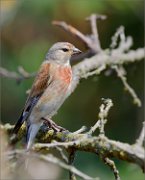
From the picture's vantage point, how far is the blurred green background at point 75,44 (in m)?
6.54

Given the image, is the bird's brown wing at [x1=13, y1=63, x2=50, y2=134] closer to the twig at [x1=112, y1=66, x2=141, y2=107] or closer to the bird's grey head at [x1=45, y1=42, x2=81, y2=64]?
the bird's grey head at [x1=45, y1=42, x2=81, y2=64]

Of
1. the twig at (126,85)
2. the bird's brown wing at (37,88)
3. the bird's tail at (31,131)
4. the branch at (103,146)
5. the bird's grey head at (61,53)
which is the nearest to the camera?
the branch at (103,146)

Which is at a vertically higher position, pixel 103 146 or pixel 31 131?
pixel 31 131

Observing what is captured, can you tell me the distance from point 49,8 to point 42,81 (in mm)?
2262

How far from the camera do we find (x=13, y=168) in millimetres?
2676

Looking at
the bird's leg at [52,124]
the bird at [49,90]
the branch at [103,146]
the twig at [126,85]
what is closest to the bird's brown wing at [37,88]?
the bird at [49,90]

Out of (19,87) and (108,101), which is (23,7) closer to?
(19,87)

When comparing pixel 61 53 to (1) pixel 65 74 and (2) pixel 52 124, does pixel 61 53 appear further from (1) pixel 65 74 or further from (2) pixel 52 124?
(2) pixel 52 124

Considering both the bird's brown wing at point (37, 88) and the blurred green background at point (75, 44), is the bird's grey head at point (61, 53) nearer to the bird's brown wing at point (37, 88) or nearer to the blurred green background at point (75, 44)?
the bird's brown wing at point (37, 88)

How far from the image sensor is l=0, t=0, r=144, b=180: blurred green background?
21.5ft

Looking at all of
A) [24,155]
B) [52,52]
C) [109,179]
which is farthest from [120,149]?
[109,179]

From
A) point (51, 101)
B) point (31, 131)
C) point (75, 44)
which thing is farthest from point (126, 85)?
point (75, 44)

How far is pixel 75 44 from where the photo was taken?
651cm

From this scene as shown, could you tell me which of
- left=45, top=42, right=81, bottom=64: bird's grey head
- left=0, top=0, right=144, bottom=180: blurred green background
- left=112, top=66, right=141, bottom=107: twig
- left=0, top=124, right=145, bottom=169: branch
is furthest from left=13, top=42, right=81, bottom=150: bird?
left=0, top=0, right=144, bottom=180: blurred green background
